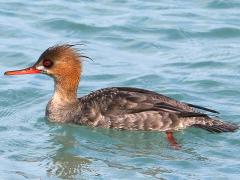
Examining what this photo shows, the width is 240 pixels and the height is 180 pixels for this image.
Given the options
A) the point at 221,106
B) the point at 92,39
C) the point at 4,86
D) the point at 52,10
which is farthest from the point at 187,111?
the point at 52,10

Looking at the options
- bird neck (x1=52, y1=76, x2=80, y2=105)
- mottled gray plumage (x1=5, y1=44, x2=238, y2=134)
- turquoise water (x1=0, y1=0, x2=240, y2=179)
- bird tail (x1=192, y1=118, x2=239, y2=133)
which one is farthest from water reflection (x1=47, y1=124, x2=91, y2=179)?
bird tail (x1=192, y1=118, x2=239, y2=133)

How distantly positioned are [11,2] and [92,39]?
3267 mm

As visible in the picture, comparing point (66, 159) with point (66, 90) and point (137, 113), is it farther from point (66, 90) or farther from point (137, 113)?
point (66, 90)

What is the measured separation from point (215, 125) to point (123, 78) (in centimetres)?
298

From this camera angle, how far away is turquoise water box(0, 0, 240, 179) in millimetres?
10523

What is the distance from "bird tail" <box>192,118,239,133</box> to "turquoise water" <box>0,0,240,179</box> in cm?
10

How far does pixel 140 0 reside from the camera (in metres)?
19.1

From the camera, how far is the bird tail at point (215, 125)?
11.7m

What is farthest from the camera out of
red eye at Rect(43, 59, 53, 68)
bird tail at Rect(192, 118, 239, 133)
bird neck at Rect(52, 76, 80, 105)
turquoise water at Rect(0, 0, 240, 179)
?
bird neck at Rect(52, 76, 80, 105)

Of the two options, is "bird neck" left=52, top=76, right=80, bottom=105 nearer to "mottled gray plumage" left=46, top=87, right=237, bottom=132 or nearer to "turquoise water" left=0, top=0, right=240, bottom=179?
"turquoise water" left=0, top=0, right=240, bottom=179

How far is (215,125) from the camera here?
1177 cm

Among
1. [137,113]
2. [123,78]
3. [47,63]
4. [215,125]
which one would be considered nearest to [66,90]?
[47,63]

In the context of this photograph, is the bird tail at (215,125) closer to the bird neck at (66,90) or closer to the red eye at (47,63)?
the bird neck at (66,90)

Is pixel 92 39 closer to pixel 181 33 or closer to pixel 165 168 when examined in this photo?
pixel 181 33
